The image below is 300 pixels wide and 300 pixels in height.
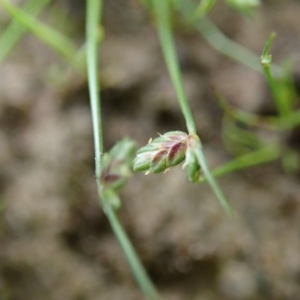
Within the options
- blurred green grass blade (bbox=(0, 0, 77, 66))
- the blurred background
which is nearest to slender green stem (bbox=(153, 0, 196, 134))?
the blurred background

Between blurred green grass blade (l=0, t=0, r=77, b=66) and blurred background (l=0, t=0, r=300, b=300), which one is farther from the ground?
blurred green grass blade (l=0, t=0, r=77, b=66)

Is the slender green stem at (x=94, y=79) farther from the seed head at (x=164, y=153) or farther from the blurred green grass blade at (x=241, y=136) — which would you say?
the blurred green grass blade at (x=241, y=136)

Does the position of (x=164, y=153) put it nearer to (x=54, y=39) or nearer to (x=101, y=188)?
(x=101, y=188)

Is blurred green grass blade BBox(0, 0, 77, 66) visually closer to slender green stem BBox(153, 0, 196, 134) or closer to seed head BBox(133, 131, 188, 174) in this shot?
slender green stem BBox(153, 0, 196, 134)

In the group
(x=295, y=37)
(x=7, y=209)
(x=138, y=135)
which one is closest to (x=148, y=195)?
(x=138, y=135)

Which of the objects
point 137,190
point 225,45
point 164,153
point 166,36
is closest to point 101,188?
point 164,153

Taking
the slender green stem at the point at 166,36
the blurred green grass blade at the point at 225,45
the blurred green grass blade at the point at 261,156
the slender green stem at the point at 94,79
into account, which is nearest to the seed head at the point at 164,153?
the slender green stem at the point at 94,79
